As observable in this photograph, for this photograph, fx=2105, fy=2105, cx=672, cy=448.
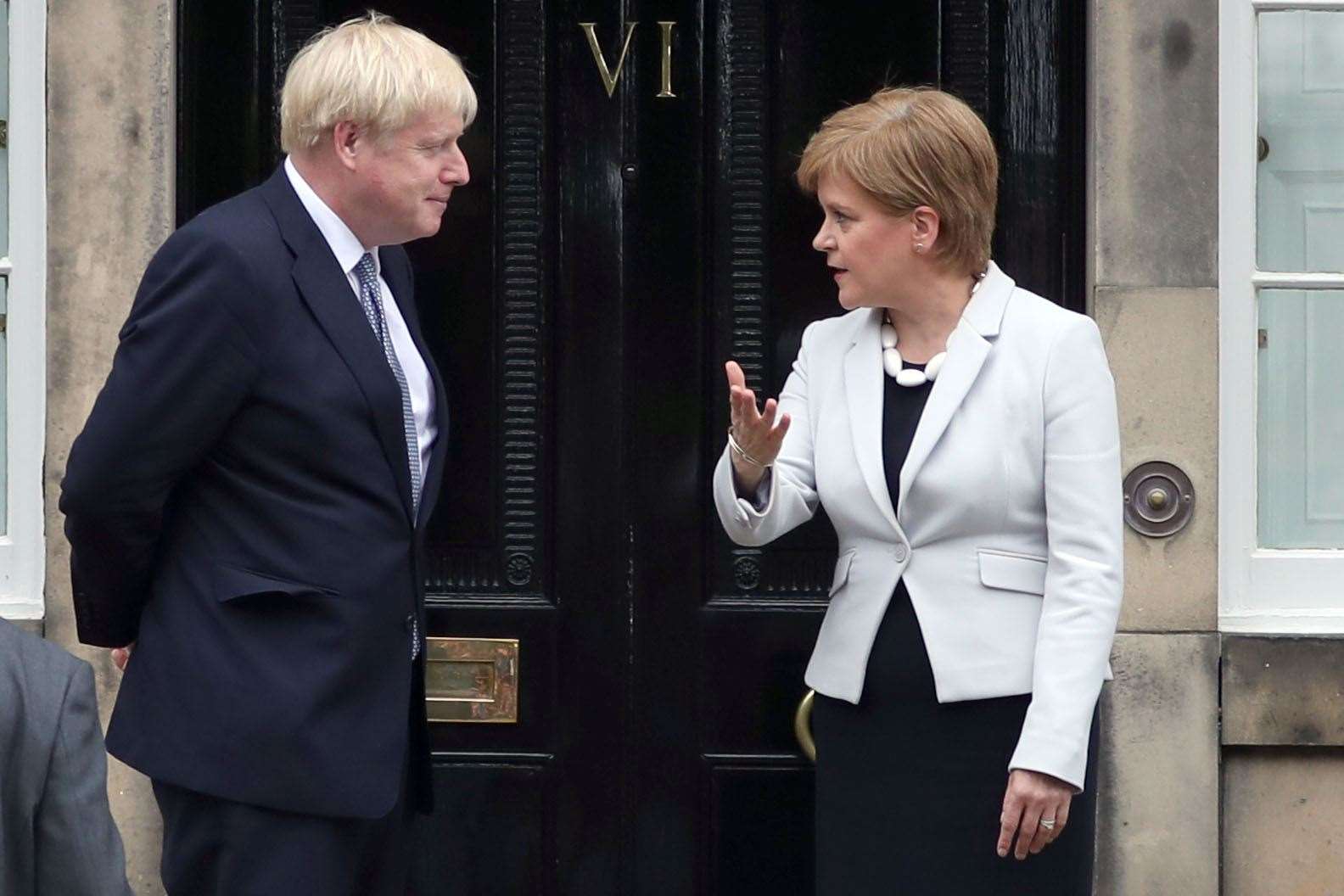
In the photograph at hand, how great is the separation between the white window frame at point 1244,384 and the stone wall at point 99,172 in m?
2.39

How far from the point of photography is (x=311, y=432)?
3.24 m

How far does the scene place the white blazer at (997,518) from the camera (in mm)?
3400

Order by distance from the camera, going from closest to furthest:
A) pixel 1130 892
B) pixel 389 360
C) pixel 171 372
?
1. pixel 171 372
2. pixel 389 360
3. pixel 1130 892

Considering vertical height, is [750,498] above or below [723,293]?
below

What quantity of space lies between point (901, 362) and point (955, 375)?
0.14 meters

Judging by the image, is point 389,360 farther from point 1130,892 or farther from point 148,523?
point 1130,892

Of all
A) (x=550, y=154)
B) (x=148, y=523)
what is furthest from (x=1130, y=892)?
(x=148, y=523)

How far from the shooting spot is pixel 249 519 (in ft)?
10.7

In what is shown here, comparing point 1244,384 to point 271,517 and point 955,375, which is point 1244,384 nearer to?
point 955,375

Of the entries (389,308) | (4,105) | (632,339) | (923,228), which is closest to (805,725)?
(632,339)

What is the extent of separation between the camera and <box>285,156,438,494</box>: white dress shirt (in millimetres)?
3406

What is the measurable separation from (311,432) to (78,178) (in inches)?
70.1

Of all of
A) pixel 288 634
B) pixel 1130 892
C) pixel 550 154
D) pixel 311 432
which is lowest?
pixel 1130 892

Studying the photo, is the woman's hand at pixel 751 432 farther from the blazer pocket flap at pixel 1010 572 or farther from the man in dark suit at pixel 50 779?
the man in dark suit at pixel 50 779
